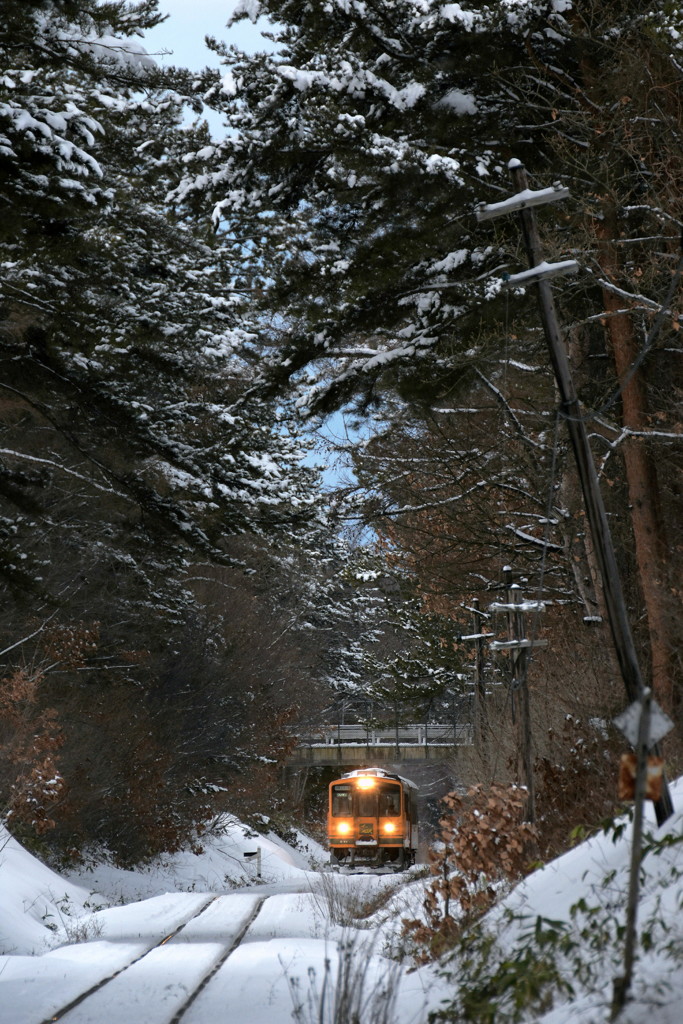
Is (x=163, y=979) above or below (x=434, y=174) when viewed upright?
below

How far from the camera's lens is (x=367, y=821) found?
103ft

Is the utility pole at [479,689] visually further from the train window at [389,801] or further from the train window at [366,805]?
the train window at [366,805]

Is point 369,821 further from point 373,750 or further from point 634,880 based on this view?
point 634,880

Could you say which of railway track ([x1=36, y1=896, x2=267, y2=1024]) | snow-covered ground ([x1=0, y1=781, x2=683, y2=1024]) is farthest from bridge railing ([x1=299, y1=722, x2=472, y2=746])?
railway track ([x1=36, y1=896, x2=267, y2=1024])

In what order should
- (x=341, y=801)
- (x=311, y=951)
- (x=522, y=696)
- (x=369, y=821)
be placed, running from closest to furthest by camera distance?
(x=311, y=951), (x=522, y=696), (x=369, y=821), (x=341, y=801)

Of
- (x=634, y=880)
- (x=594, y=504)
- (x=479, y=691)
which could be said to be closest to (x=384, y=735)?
(x=479, y=691)

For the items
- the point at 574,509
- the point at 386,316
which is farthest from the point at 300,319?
the point at 574,509

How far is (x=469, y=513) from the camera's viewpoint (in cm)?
1703

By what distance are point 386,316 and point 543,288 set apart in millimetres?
4404

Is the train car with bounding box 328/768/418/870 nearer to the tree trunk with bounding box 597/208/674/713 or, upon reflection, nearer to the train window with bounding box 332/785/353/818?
the train window with bounding box 332/785/353/818

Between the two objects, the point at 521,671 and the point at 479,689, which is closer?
the point at 521,671

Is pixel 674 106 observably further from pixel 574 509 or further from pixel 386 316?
pixel 574 509

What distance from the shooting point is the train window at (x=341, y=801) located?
31625mm

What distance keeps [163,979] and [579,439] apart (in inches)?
263
